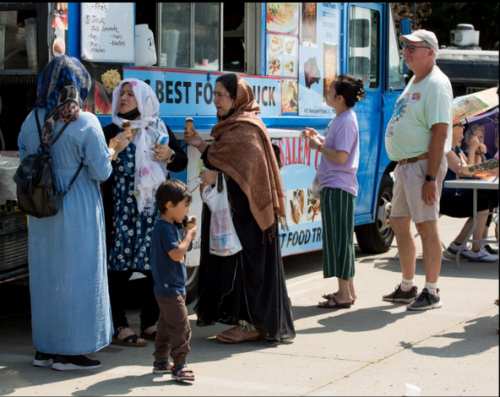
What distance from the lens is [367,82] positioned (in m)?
9.49

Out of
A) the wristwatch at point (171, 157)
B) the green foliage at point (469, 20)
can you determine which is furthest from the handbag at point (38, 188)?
the green foliage at point (469, 20)

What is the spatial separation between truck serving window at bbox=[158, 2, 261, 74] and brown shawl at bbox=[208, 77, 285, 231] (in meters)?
1.09

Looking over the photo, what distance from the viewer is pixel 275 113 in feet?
26.1

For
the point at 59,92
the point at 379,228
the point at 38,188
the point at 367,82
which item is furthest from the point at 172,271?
the point at 379,228

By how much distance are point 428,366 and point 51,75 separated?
2.81m

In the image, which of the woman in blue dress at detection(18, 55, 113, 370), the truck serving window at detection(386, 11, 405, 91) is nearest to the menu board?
the woman in blue dress at detection(18, 55, 113, 370)

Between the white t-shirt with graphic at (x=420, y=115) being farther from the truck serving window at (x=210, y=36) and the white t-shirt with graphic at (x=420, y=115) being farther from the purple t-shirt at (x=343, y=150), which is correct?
the truck serving window at (x=210, y=36)

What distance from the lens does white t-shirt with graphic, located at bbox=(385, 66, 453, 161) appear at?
6883 mm

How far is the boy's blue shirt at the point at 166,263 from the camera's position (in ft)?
16.7

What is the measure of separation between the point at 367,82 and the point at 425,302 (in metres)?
3.07

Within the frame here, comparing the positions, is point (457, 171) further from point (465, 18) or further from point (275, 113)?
point (465, 18)

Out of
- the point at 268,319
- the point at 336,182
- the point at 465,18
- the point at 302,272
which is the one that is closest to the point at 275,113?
the point at 336,182

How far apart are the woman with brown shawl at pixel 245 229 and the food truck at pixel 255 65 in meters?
0.76

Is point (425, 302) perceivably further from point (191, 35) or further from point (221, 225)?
point (191, 35)
